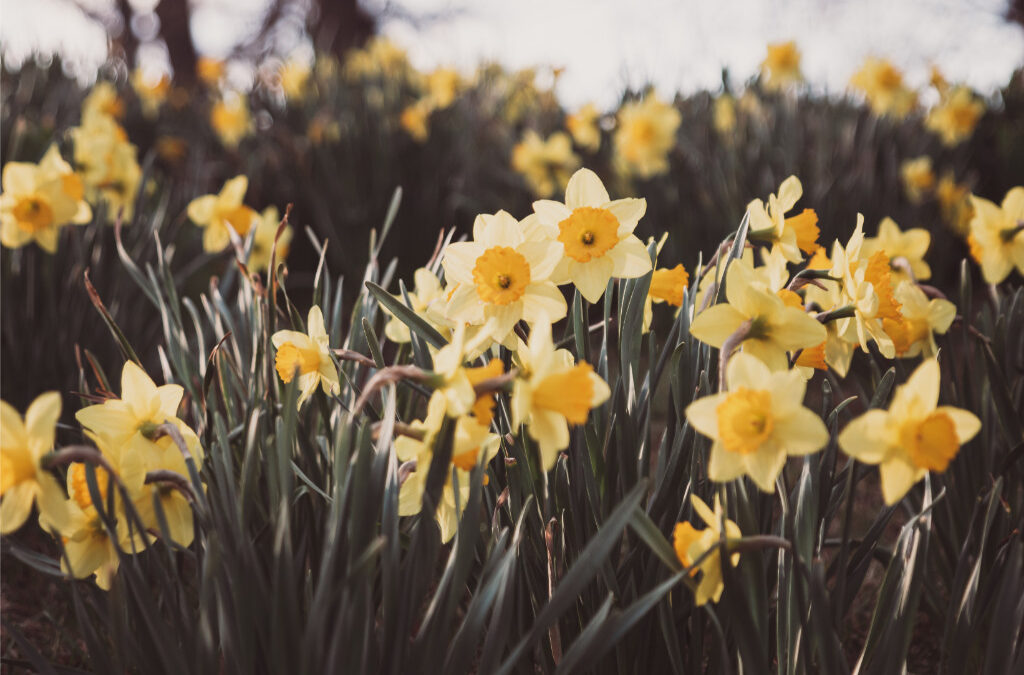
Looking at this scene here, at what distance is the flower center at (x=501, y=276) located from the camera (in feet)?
2.81

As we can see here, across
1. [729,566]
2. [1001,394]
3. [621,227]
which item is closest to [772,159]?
[1001,394]

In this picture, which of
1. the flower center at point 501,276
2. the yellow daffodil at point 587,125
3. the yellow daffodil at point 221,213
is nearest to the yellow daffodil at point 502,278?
the flower center at point 501,276

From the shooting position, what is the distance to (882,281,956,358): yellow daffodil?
1.18m

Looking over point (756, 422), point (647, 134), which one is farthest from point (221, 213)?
point (647, 134)

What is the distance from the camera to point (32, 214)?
5.14 feet

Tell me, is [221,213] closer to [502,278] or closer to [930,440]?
[502,278]

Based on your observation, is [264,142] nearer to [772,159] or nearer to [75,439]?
[772,159]

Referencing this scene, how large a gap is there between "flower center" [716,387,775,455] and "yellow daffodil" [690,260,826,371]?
0.14 metres

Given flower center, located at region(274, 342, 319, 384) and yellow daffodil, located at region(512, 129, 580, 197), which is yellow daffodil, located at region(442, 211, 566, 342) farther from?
yellow daffodil, located at region(512, 129, 580, 197)

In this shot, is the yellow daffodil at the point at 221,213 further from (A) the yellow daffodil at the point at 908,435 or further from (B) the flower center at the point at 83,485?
(A) the yellow daffodil at the point at 908,435

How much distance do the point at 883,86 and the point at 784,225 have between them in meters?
3.41

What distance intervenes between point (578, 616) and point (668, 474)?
0.66 feet

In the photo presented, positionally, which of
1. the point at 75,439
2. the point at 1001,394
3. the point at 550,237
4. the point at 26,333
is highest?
the point at 550,237

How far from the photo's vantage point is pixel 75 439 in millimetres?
1673
